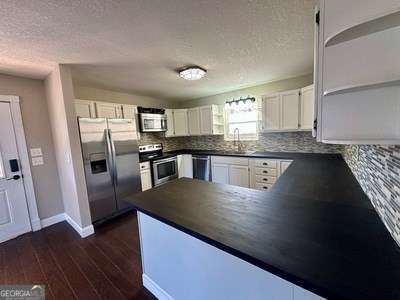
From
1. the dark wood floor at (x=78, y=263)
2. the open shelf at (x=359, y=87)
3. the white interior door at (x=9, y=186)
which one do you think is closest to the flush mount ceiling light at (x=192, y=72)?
the open shelf at (x=359, y=87)

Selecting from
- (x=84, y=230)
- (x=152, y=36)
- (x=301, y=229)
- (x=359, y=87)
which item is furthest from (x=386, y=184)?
(x=84, y=230)

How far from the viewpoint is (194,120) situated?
4578mm

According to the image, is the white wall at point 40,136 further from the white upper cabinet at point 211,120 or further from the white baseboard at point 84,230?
the white upper cabinet at point 211,120

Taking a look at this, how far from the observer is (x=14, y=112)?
102 inches

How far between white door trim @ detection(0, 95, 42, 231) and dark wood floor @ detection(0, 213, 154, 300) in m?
0.27

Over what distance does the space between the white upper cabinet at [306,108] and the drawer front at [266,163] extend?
0.77 meters

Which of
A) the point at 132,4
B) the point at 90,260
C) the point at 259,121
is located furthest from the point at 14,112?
the point at 259,121

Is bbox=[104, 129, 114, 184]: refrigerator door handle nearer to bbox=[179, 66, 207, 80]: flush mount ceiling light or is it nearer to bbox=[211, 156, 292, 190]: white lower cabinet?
bbox=[179, 66, 207, 80]: flush mount ceiling light

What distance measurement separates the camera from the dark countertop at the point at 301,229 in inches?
25.3

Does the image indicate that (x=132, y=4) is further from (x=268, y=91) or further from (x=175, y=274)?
(x=268, y=91)

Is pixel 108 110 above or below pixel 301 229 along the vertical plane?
above

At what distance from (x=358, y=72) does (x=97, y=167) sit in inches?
121

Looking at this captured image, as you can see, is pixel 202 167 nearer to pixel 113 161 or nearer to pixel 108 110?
pixel 113 161

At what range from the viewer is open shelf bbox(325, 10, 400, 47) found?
58 centimetres
